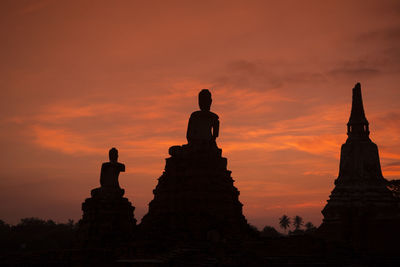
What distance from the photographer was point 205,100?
37.8 meters

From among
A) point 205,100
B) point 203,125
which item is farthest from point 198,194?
point 205,100

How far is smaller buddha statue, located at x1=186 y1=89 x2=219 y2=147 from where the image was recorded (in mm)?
36906

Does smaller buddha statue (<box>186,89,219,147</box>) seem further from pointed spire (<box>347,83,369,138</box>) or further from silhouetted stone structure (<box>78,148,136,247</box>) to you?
pointed spire (<box>347,83,369,138</box>)

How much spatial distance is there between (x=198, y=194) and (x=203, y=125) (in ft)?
15.9

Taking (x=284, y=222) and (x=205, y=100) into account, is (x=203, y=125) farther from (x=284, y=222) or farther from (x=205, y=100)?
(x=284, y=222)

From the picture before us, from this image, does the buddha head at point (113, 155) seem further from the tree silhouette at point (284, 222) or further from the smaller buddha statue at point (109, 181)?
the tree silhouette at point (284, 222)

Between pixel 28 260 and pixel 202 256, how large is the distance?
13.7 meters

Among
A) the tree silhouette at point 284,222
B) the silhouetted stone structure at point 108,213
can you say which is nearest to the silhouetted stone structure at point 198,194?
the silhouetted stone structure at point 108,213

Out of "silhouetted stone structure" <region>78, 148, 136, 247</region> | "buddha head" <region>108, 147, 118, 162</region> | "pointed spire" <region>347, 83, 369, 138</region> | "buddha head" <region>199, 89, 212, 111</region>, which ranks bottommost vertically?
"silhouetted stone structure" <region>78, 148, 136, 247</region>

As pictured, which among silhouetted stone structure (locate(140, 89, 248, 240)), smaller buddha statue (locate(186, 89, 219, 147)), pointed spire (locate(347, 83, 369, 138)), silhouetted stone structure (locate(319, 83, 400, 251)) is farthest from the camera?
pointed spire (locate(347, 83, 369, 138))

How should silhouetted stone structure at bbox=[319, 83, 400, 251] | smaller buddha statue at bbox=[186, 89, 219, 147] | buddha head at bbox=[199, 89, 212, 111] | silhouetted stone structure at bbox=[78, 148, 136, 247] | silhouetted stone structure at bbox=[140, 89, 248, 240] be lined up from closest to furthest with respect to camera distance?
1. silhouetted stone structure at bbox=[140, 89, 248, 240]
2. smaller buddha statue at bbox=[186, 89, 219, 147]
3. buddha head at bbox=[199, 89, 212, 111]
4. silhouetted stone structure at bbox=[78, 148, 136, 247]
5. silhouetted stone structure at bbox=[319, 83, 400, 251]

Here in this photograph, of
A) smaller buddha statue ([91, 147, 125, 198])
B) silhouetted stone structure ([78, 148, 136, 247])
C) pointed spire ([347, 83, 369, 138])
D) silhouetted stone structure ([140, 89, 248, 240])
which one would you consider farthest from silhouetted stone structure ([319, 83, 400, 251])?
smaller buddha statue ([91, 147, 125, 198])

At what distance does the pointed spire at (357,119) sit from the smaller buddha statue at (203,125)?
70.7 ft

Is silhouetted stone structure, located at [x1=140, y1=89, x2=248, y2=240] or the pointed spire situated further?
the pointed spire
